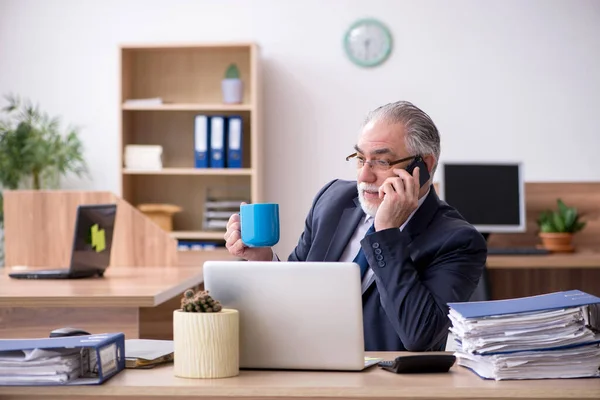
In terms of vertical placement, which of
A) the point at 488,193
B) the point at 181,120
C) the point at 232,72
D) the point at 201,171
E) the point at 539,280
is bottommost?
the point at 539,280

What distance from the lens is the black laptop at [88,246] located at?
3.17 m

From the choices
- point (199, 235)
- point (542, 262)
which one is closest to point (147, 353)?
point (542, 262)

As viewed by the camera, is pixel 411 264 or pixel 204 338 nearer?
pixel 204 338

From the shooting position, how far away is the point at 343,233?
2.17 metres

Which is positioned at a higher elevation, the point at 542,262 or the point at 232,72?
the point at 232,72

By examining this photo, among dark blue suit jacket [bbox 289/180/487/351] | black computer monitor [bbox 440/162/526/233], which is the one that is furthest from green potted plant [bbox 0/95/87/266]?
dark blue suit jacket [bbox 289/180/487/351]

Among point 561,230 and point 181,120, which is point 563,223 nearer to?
point 561,230

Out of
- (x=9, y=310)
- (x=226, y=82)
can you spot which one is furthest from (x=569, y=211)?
(x=9, y=310)

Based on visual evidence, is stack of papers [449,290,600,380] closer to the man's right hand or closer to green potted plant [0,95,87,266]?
the man's right hand

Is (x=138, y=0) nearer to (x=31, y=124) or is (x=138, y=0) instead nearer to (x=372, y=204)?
(x=31, y=124)

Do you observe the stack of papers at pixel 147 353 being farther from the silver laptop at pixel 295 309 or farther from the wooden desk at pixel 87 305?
the wooden desk at pixel 87 305

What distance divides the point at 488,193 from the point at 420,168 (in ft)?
9.09

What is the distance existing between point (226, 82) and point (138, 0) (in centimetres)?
88

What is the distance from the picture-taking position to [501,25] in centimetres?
526
